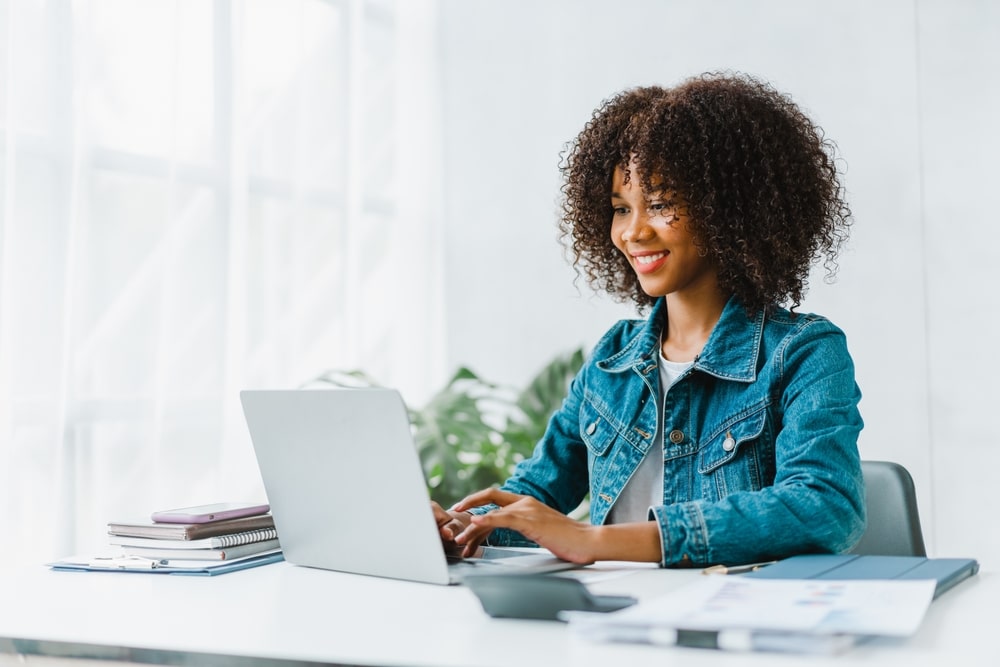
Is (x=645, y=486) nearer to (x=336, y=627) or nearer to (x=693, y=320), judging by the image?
(x=693, y=320)

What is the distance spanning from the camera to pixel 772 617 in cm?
88

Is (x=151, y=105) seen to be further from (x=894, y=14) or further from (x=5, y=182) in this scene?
(x=894, y=14)

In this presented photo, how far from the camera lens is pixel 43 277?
2174 mm

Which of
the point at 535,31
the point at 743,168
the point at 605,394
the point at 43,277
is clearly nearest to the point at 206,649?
the point at 605,394

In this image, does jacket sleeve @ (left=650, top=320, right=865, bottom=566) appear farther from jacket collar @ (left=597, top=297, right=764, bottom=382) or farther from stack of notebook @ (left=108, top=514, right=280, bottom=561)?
stack of notebook @ (left=108, top=514, right=280, bottom=561)

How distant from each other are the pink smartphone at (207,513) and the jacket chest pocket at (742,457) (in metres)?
0.64

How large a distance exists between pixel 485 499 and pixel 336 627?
445mm

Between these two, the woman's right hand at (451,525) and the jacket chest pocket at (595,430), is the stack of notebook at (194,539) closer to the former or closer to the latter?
the woman's right hand at (451,525)

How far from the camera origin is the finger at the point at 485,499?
1455 mm

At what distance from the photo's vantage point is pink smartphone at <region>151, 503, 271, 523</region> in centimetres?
146

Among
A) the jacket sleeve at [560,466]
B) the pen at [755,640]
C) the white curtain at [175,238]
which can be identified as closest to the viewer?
the pen at [755,640]

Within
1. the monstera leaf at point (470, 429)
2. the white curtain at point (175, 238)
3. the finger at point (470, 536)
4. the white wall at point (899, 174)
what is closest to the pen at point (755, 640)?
the finger at point (470, 536)

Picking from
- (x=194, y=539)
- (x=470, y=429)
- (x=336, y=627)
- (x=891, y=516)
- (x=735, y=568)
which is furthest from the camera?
(x=470, y=429)

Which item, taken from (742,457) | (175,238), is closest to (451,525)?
(742,457)
